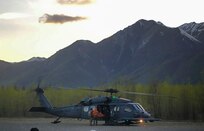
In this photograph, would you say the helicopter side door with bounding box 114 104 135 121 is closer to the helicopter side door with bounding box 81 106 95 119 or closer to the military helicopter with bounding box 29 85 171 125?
the military helicopter with bounding box 29 85 171 125

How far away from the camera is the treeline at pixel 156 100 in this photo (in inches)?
4522

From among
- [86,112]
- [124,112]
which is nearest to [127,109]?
[124,112]

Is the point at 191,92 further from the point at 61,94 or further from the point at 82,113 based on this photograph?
the point at 82,113

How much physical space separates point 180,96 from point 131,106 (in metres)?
65.3

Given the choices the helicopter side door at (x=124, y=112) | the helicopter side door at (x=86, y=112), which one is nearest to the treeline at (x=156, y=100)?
the helicopter side door at (x=86, y=112)

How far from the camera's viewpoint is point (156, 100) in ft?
409

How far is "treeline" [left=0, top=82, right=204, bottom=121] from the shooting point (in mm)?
114850

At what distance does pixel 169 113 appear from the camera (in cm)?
11900

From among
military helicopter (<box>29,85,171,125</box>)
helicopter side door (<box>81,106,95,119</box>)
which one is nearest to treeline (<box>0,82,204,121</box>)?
helicopter side door (<box>81,106,95,119</box>)

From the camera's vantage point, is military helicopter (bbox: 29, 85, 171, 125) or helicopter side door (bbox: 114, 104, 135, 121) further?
helicopter side door (bbox: 114, 104, 135, 121)

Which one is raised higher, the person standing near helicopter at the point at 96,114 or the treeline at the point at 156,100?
the treeline at the point at 156,100

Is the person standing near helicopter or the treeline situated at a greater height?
the treeline

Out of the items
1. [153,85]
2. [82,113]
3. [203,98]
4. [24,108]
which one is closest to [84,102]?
[82,113]

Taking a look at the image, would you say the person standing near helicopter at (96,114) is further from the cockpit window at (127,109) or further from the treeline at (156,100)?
the treeline at (156,100)
